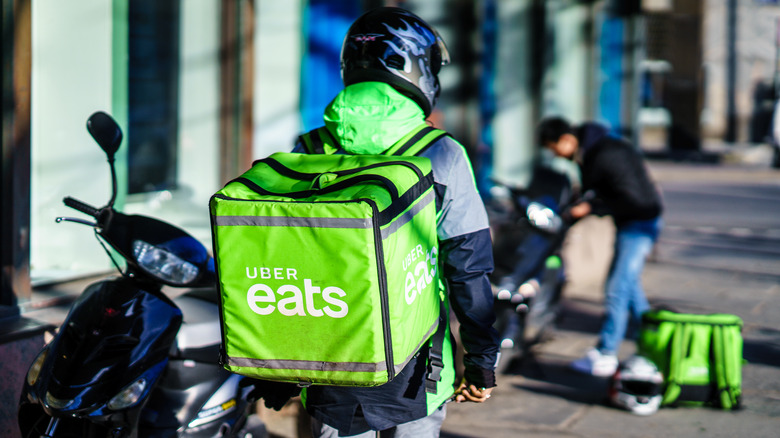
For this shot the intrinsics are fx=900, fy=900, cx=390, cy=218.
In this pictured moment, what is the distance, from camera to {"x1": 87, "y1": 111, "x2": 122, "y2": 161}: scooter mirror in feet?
9.53

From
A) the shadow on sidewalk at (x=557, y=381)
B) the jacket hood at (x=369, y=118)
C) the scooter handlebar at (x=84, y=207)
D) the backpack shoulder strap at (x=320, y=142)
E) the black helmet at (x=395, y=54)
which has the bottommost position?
the shadow on sidewalk at (x=557, y=381)

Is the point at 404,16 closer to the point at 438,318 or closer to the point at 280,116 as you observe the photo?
the point at 438,318

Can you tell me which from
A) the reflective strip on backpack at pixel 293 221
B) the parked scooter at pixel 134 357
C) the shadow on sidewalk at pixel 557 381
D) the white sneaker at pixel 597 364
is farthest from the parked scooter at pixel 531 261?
the reflective strip on backpack at pixel 293 221

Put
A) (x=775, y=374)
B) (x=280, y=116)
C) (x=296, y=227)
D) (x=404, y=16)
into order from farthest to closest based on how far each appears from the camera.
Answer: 1. (x=280, y=116)
2. (x=775, y=374)
3. (x=404, y=16)
4. (x=296, y=227)

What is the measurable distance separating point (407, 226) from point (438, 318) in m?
0.41

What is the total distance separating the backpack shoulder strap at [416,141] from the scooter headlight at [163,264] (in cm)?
87

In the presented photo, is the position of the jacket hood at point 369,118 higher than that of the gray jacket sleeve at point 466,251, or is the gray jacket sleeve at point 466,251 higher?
the jacket hood at point 369,118

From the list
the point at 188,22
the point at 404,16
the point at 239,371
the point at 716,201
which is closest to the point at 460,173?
the point at 404,16

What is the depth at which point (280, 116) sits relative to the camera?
21.9ft

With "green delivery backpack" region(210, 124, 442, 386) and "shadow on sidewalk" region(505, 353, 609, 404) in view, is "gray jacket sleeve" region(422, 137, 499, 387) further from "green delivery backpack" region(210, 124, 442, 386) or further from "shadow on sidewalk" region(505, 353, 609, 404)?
"shadow on sidewalk" region(505, 353, 609, 404)

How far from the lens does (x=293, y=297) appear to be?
214 cm

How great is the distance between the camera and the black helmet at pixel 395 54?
101 inches

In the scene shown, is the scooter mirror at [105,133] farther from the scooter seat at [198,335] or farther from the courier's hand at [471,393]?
the courier's hand at [471,393]

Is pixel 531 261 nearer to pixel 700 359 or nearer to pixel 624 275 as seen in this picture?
pixel 624 275
